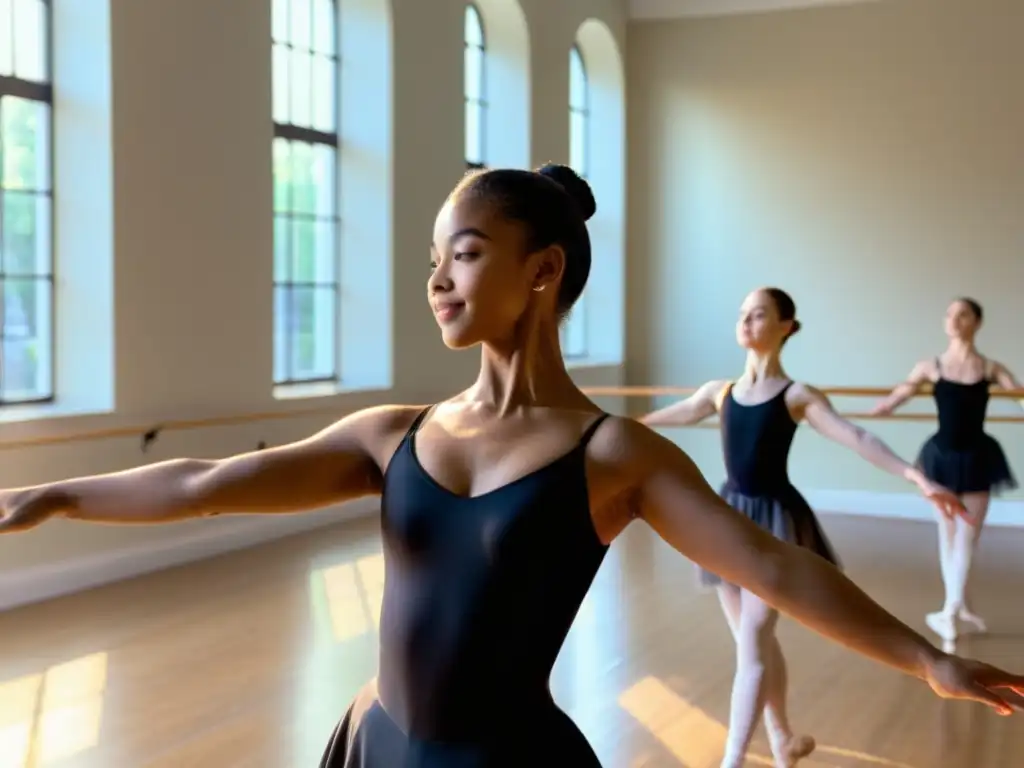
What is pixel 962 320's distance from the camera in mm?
5277

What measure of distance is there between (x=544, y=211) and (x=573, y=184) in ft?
0.39

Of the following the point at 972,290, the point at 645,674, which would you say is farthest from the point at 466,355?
the point at 645,674

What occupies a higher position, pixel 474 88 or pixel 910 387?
pixel 474 88

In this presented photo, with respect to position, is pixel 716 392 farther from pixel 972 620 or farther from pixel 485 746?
pixel 485 746

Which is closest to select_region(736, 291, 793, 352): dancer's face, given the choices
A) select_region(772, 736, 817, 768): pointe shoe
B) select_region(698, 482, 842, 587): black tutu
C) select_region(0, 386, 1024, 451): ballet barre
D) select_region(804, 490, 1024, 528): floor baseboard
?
select_region(698, 482, 842, 587): black tutu

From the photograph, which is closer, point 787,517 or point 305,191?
point 787,517

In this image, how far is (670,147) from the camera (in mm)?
9680

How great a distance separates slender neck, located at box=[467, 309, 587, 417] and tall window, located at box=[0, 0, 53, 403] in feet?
15.1

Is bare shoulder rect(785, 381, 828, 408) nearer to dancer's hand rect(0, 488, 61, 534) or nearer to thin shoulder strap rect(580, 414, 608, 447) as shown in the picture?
thin shoulder strap rect(580, 414, 608, 447)

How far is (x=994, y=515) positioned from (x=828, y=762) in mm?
5390

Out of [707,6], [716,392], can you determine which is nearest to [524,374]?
[716,392]

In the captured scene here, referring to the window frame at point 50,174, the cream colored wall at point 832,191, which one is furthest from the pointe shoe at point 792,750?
the cream colored wall at point 832,191

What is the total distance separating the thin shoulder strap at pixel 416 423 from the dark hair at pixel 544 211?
0.19 m

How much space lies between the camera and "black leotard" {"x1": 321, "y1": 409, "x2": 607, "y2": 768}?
123cm
